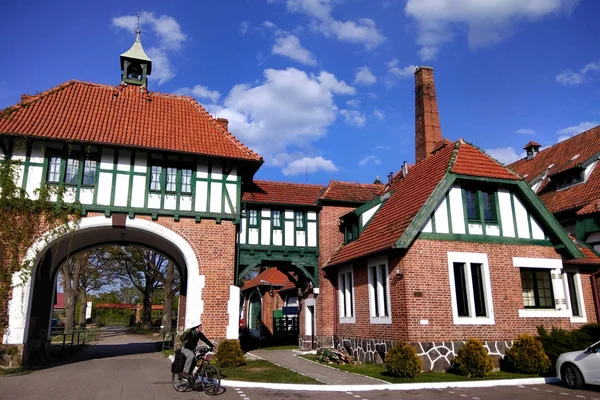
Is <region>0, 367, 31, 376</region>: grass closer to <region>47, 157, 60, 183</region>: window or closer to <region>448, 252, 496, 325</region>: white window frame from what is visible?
<region>47, 157, 60, 183</region>: window

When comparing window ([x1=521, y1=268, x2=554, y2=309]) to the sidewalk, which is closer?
the sidewalk

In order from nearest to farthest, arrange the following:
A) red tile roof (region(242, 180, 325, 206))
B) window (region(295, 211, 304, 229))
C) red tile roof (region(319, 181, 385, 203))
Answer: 1. red tile roof (region(242, 180, 325, 206))
2. window (region(295, 211, 304, 229))
3. red tile roof (region(319, 181, 385, 203))

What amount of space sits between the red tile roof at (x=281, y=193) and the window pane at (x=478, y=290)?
8153 mm

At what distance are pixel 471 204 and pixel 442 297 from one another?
3720mm

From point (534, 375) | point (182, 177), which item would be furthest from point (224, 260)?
point (534, 375)

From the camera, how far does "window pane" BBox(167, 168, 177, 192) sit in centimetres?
1806

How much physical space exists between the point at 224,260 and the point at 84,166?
6428 mm

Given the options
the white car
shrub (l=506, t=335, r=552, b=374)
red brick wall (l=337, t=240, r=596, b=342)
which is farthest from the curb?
red brick wall (l=337, t=240, r=596, b=342)

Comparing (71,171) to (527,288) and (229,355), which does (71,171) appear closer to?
(229,355)

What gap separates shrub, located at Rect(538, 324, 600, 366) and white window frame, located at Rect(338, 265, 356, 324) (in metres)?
6.66

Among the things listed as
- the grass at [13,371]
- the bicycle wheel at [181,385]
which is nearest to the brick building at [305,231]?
the grass at [13,371]

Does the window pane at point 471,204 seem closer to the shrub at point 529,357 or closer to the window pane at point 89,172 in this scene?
the shrub at point 529,357

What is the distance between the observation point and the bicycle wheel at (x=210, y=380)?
1049 cm

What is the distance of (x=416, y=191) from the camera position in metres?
16.7
